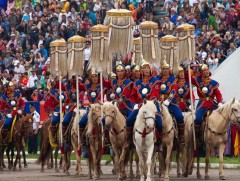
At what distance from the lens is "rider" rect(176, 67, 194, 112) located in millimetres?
30422

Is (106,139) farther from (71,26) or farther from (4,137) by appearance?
(71,26)

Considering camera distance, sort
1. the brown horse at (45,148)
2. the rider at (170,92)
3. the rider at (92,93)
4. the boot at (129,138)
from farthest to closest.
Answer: the brown horse at (45,148) < the rider at (92,93) < the rider at (170,92) < the boot at (129,138)

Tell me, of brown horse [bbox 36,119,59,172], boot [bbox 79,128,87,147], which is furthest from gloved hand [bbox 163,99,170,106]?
brown horse [bbox 36,119,59,172]

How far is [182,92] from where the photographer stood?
99.9 feet

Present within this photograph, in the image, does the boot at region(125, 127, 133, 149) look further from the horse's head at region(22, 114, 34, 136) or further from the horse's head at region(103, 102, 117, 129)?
the horse's head at region(22, 114, 34, 136)

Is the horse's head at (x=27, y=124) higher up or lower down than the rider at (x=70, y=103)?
lower down

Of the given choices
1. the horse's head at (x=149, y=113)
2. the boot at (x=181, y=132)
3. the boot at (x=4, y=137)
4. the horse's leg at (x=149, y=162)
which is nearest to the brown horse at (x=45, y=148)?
the boot at (x=4, y=137)

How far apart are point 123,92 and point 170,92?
1332 mm

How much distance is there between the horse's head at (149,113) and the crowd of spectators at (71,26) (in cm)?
1246

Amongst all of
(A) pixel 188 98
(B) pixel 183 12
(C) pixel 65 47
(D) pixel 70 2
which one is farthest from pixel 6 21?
(A) pixel 188 98

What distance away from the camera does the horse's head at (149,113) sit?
2647 cm

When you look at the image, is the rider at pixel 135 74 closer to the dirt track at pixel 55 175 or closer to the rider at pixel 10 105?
the dirt track at pixel 55 175

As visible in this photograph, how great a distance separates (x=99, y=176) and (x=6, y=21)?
21533mm

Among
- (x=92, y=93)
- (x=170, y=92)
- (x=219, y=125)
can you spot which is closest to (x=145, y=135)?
(x=170, y=92)
